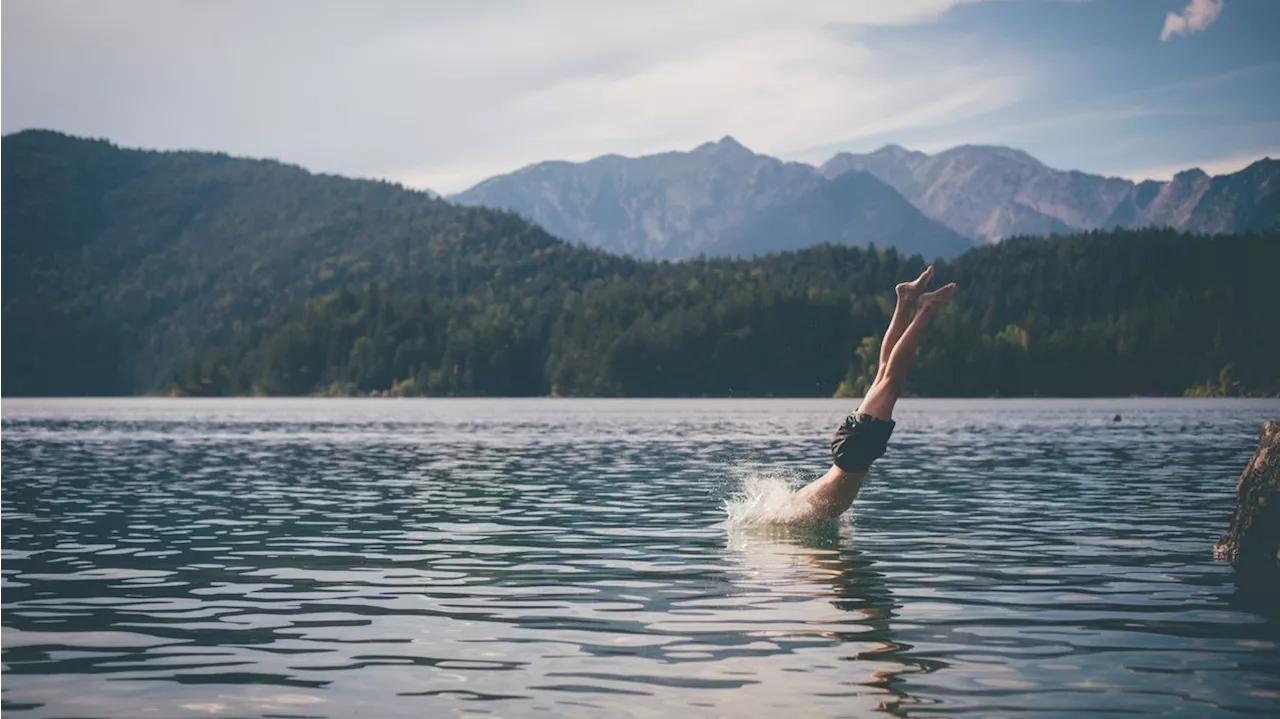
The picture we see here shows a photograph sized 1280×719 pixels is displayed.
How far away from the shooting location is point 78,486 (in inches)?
2037

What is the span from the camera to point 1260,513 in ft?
91.8

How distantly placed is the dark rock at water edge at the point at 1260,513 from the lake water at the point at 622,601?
1146 millimetres

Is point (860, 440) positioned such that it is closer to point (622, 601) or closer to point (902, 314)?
point (902, 314)

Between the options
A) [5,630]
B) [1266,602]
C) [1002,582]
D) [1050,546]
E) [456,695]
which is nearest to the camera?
[456,695]

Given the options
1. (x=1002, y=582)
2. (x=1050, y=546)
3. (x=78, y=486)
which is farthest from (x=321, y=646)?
(x=78, y=486)

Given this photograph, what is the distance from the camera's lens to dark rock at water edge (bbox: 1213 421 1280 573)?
27.7 metres

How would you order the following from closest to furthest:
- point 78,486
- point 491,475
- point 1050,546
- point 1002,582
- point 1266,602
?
point 1266,602 < point 1002,582 < point 1050,546 < point 78,486 < point 491,475

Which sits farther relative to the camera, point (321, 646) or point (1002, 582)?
point (1002, 582)

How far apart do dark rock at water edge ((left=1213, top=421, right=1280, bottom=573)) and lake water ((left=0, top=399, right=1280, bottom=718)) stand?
3.76 feet

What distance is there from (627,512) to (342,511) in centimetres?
837

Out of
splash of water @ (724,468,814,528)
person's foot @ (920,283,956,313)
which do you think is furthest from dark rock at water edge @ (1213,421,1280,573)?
splash of water @ (724,468,814,528)

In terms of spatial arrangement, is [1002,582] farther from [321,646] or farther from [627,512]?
[627,512]

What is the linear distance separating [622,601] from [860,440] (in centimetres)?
975

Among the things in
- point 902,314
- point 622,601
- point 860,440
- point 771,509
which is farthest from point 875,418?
point 622,601
